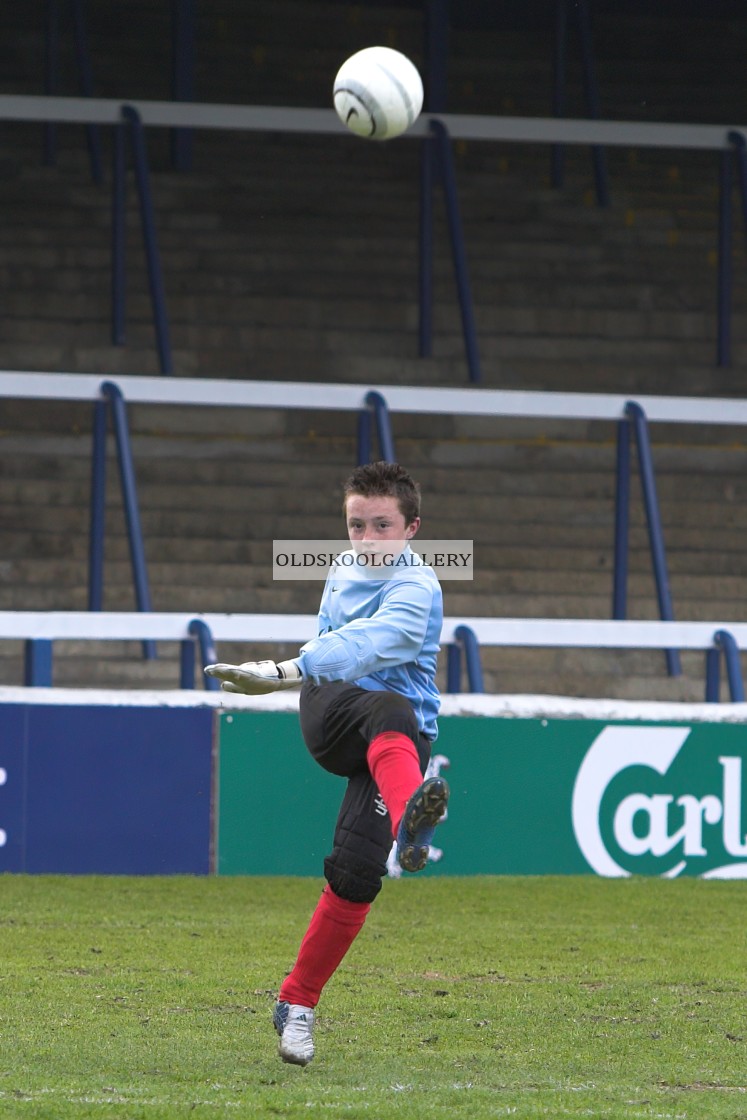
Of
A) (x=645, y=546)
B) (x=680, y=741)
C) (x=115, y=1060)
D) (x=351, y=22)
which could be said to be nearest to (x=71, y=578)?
(x=645, y=546)

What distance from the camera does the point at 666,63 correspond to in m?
17.5

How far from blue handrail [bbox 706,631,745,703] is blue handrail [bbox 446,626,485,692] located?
1224mm

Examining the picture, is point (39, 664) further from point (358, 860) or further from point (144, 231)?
point (144, 231)

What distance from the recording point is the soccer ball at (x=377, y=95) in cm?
802

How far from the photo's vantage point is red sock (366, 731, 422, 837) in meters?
4.02

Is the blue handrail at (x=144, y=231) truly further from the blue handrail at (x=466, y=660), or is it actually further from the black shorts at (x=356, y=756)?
the black shorts at (x=356, y=756)

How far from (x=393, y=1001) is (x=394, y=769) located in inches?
59.3

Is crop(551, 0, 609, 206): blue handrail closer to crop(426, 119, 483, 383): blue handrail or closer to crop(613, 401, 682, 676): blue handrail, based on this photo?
crop(426, 119, 483, 383): blue handrail

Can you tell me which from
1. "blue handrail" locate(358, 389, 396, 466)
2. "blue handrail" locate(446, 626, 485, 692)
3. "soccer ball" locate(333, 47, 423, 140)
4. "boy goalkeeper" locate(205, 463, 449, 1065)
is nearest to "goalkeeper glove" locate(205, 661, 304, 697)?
"boy goalkeeper" locate(205, 463, 449, 1065)

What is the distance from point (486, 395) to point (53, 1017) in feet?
21.6

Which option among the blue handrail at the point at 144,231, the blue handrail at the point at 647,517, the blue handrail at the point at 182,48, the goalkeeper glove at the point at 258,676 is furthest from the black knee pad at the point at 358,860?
the blue handrail at the point at 182,48

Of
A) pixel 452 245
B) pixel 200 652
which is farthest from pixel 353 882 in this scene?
pixel 452 245

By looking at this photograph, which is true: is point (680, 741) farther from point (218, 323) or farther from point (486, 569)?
point (218, 323)

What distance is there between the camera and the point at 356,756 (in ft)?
14.2
